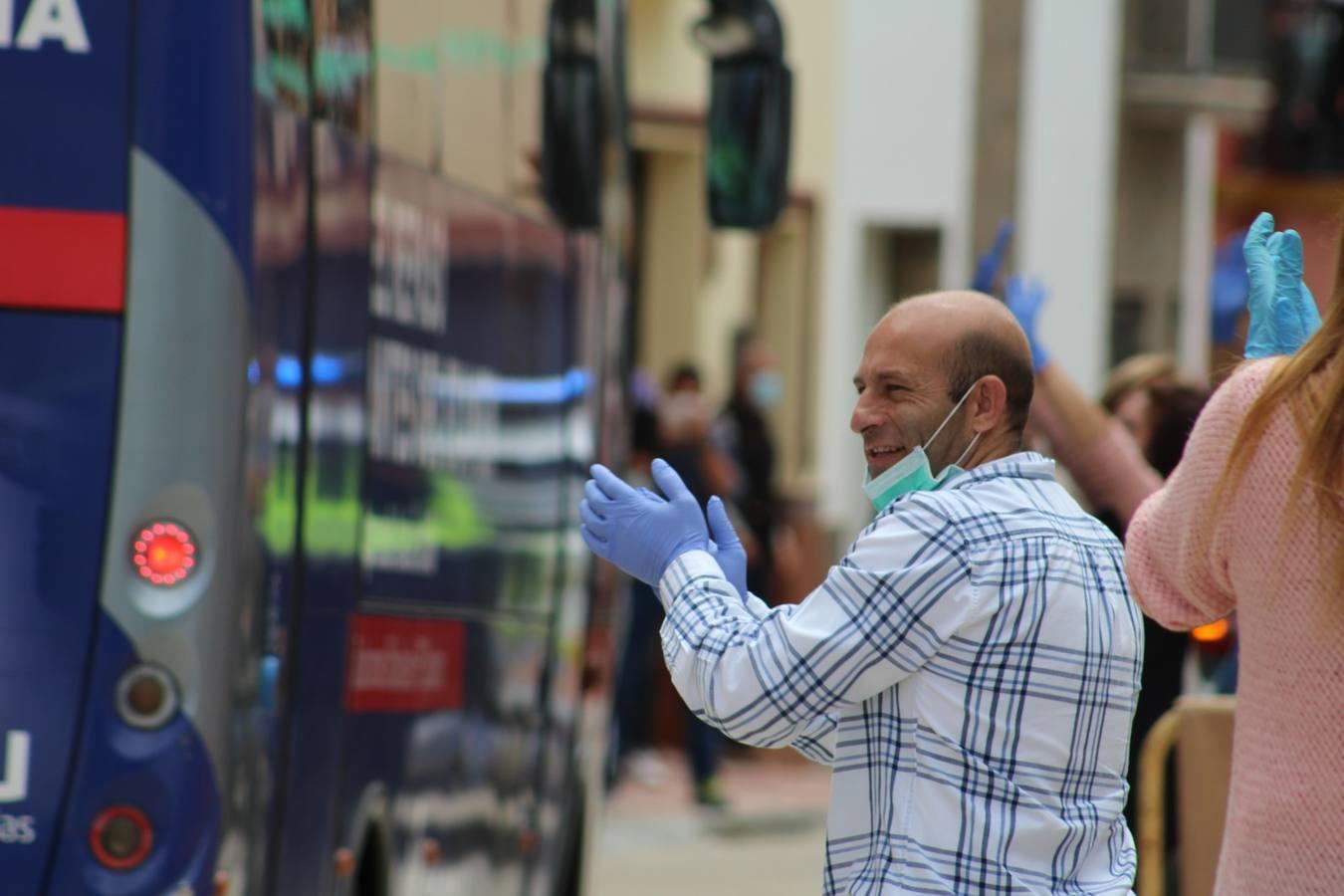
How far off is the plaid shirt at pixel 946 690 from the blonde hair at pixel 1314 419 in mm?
266

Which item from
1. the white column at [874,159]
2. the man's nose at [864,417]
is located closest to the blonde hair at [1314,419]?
the man's nose at [864,417]

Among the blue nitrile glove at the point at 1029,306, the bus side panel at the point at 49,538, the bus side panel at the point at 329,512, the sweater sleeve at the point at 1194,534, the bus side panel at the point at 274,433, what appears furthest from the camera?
the blue nitrile glove at the point at 1029,306

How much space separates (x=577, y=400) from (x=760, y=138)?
3.15ft

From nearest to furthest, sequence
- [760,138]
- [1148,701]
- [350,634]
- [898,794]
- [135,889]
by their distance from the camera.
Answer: [898,794]
[135,889]
[350,634]
[1148,701]
[760,138]

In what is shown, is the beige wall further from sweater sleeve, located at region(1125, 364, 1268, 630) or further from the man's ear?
sweater sleeve, located at region(1125, 364, 1268, 630)

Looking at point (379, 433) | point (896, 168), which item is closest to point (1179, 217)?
point (896, 168)

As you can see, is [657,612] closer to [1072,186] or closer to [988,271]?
[1072,186]

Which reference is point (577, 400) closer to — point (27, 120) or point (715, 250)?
point (27, 120)

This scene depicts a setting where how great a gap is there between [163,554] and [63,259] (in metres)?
0.57

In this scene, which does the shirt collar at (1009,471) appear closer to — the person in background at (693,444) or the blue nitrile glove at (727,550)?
the blue nitrile glove at (727,550)

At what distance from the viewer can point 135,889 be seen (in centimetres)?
539

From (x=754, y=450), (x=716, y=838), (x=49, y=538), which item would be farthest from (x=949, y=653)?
(x=754, y=450)

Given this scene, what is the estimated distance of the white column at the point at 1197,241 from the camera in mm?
15461

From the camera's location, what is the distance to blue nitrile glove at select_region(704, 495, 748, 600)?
4.03 m
